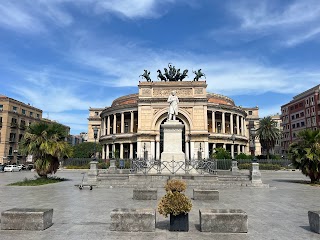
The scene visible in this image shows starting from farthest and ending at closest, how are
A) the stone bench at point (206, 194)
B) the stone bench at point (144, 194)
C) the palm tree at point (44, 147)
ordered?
the palm tree at point (44, 147) → the stone bench at point (144, 194) → the stone bench at point (206, 194)

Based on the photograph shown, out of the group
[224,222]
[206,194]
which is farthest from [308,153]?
[224,222]

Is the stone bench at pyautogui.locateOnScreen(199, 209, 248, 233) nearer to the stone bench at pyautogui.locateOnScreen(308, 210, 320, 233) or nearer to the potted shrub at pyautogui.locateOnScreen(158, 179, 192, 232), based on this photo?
the potted shrub at pyautogui.locateOnScreen(158, 179, 192, 232)

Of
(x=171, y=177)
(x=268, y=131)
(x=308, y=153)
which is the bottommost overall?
(x=171, y=177)

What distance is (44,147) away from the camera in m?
22.3

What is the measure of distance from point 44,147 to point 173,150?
36.3 feet

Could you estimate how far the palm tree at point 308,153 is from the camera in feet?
72.7

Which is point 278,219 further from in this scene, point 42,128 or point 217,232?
point 42,128

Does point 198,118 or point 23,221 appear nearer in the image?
point 23,221

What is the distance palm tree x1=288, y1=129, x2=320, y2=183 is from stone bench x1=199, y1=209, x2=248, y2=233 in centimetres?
1829

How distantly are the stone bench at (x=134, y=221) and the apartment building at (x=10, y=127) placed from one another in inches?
2779

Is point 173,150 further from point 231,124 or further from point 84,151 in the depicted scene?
point 231,124

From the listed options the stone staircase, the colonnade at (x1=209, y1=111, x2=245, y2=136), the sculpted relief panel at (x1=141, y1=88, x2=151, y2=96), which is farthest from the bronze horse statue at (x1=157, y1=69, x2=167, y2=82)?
the stone staircase

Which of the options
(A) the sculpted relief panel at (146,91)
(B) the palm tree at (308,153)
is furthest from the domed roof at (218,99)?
(B) the palm tree at (308,153)

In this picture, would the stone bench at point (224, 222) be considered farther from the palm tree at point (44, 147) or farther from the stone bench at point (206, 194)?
the palm tree at point (44, 147)
